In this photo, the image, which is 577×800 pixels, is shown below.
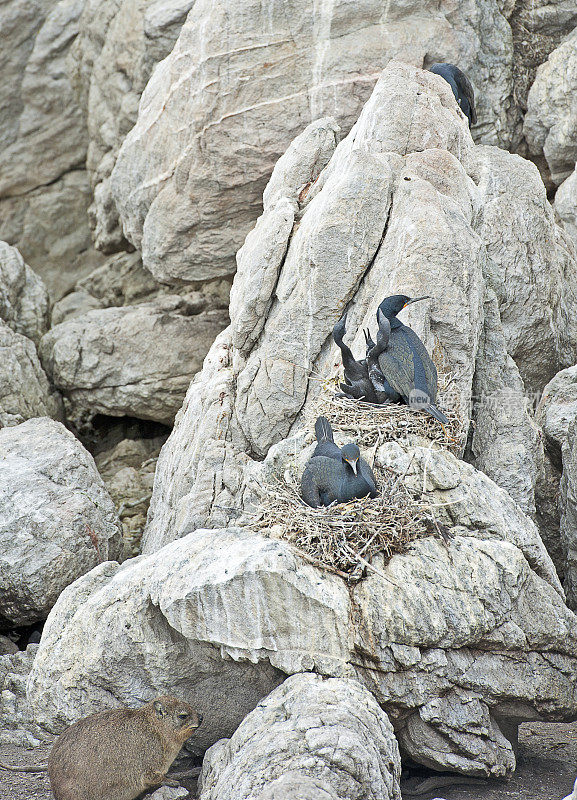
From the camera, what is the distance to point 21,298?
574 inches

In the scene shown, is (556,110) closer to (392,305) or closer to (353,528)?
(392,305)

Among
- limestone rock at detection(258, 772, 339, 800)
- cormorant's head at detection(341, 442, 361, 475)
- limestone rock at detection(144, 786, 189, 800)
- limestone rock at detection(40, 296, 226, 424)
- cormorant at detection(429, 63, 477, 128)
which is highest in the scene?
cormorant at detection(429, 63, 477, 128)

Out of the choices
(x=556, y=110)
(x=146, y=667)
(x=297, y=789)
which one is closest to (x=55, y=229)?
(x=556, y=110)

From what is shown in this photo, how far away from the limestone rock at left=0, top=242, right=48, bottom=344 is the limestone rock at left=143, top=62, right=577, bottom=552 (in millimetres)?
4454

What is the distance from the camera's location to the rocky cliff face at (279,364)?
19.0 feet

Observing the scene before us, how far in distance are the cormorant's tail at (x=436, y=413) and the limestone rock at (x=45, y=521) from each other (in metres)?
4.44

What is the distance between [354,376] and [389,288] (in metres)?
1.41

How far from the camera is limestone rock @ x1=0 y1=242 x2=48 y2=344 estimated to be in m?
14.3

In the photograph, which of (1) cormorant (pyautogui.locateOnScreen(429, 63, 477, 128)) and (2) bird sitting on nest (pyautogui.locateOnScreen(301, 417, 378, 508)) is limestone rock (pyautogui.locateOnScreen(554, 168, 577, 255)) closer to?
(1) cormorant (pyautogui.locateOnScreen(429, 63, 477, 128))

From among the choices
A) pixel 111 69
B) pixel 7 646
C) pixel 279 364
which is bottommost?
pixel 7 646

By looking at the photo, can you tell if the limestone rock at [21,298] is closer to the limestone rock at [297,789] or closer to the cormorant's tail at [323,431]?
the cormorant's tail at [323,431]

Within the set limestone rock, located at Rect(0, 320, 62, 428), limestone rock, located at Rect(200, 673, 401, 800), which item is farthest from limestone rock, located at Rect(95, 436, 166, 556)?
limestone rock, located at Rect(200, 673, 401, 800)

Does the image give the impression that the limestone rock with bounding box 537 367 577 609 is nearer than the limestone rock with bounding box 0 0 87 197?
Yes

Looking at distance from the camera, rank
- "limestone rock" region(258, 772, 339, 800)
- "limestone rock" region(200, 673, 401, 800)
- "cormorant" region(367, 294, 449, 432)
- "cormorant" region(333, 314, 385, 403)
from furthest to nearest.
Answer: "cormorant" region(333, 314, 385, 403) → "cormorant" region(367, 294, 449, 432) → "limestone rock" region(200, 673, 401, 800) → "limestone rock" region(258, 772, 339, 800)
